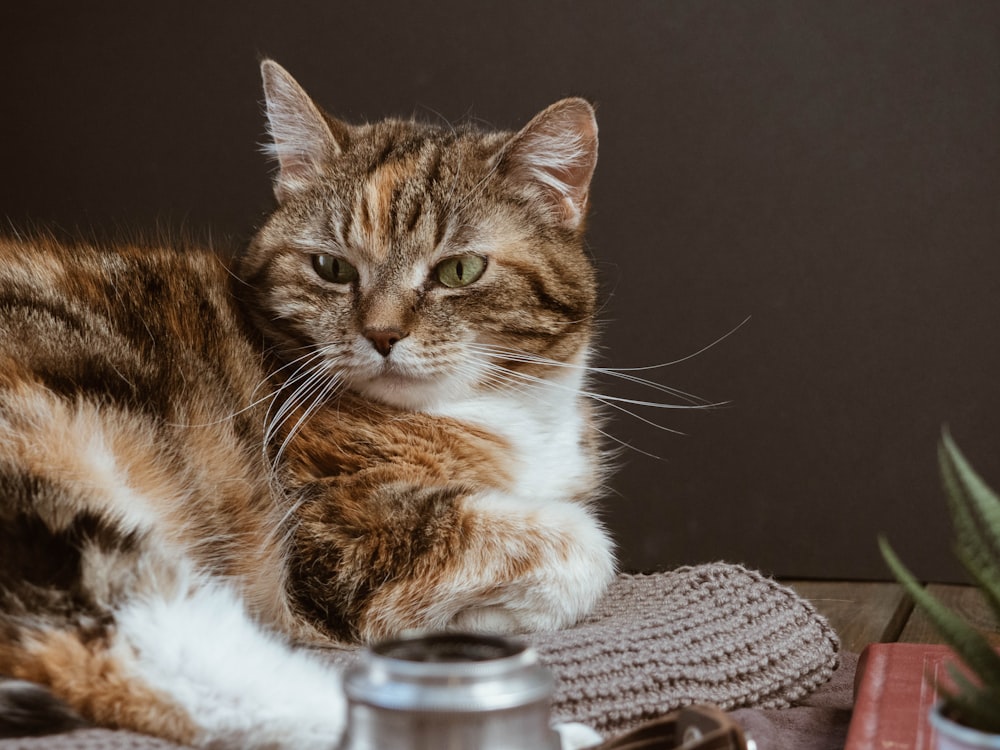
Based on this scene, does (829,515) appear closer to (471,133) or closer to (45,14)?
(471,133)

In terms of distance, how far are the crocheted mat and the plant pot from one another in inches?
17.6

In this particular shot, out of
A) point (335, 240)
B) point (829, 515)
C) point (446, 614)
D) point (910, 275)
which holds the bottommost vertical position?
→ point (829, 515)

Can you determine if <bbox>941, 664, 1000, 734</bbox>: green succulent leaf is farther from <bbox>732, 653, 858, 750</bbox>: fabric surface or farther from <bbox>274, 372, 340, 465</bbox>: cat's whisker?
<bbox>274, 372, 340, 465</bbox>: cat's whisker

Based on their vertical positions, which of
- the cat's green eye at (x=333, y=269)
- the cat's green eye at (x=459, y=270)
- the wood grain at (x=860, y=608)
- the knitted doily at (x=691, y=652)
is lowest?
the wood grain at (x=860, y=608)

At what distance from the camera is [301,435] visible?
1397 mm

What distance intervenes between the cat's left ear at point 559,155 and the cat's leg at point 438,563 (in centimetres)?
45

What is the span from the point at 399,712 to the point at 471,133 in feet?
3.66

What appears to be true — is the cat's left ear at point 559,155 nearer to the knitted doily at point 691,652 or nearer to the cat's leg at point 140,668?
the knitted doily at point 691,652

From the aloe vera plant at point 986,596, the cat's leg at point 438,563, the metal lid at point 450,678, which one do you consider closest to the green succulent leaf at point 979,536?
the aloe vera plant at point 986,596

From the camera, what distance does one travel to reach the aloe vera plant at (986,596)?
0.69 metres

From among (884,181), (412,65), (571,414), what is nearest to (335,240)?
(571,414)

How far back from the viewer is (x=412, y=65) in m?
2.11

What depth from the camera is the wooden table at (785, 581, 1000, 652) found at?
1542 mm

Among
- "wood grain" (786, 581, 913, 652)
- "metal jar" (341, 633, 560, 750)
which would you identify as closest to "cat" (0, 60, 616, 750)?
"metal jar" (341, 633, 560, 750)
